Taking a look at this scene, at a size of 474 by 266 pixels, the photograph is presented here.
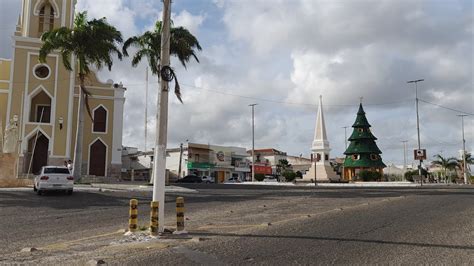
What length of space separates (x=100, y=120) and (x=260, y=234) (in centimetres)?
4098

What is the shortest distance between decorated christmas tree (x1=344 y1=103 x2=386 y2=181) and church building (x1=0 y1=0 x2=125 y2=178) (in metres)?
41.0

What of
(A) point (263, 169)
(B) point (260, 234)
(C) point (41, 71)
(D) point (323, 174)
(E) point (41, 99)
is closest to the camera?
(B) point (260, 234)

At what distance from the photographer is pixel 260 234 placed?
11.6 metres

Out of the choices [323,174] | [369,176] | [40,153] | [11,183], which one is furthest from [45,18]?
[369,176]

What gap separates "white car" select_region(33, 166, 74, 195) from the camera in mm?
24172

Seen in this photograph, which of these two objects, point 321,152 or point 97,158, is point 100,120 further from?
point 321,152

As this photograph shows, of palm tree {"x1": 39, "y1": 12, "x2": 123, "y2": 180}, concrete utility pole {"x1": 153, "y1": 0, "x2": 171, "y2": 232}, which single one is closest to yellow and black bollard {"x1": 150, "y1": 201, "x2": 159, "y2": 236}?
concrete utility pole {"x1": 153, "y1": 0, "x2": 171, "y2": 232}

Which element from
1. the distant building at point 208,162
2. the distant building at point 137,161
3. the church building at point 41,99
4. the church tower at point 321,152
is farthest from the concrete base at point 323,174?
the church building at point 41,99

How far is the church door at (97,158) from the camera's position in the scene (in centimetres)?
4912

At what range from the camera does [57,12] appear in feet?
154

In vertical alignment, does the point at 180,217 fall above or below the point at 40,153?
below

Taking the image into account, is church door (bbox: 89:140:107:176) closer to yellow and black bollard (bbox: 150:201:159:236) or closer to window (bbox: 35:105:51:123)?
window (bbox: 35:105:51:123)

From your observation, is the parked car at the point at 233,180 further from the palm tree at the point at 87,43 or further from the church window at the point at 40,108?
the palm tree at the point at 87,43

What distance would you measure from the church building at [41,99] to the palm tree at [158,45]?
499 inches
